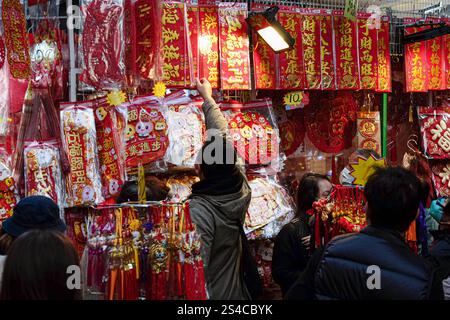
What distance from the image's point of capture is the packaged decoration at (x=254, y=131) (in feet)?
16.2

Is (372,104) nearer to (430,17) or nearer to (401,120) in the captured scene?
(401,120)

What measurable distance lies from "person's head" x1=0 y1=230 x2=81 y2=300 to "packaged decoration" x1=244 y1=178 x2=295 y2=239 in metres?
2.68

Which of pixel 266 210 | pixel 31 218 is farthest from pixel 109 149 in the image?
pixel 31 218

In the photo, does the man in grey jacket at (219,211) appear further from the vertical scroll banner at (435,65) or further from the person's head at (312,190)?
the vertical scroll banner at (435,65)

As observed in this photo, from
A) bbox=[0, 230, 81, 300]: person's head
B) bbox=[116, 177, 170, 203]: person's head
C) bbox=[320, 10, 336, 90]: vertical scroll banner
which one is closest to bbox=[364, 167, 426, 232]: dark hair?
bbox=[0, 230, 81, 300]: person's head

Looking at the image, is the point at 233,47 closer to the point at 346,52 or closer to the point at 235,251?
the point at 346,52

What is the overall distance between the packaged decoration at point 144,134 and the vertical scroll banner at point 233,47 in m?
0.73

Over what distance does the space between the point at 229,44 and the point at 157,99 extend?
872 mm

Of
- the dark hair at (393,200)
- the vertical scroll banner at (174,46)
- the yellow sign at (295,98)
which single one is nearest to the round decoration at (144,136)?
the vertical scroll banner at (174,46)

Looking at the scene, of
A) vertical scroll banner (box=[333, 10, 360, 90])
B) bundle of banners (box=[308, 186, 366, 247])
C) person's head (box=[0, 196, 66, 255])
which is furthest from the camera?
vertical scroll banner (box=[333, 10, 360, 90])

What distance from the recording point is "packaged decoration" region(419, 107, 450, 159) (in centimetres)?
594

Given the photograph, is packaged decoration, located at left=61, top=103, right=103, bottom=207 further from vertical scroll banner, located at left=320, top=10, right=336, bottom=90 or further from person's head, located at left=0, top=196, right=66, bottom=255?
vertical scroll banner, located at left=320, top=10, right=336, bottom=90
